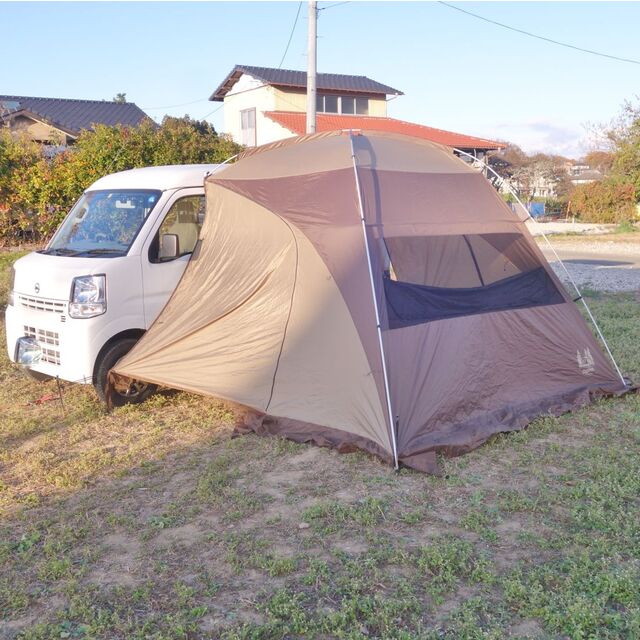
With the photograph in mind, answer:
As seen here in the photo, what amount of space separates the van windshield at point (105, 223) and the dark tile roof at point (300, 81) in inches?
1041

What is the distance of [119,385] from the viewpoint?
623 centimetres

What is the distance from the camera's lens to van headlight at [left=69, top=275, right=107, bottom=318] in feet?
19.9

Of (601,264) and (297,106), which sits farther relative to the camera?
(297,106)

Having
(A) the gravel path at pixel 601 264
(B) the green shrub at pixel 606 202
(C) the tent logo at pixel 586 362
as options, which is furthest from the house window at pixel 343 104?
(C) the tent logo at pixel 586 362

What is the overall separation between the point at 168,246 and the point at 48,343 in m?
1.37

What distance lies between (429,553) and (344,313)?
205 cm

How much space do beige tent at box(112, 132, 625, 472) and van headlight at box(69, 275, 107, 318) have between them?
20.2 inches

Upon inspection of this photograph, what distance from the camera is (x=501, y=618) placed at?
3193mm

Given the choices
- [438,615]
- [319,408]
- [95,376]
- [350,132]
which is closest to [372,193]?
[350,132]

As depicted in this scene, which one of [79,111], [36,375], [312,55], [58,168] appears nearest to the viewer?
[36,375]

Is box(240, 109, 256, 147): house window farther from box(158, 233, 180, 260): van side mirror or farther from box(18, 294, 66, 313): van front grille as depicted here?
box(18, 294, 66, 313): van front grille

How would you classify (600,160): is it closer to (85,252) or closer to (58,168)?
(58,168)

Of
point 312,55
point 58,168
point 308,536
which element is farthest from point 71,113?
point 308,536

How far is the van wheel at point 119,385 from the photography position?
623 cm
